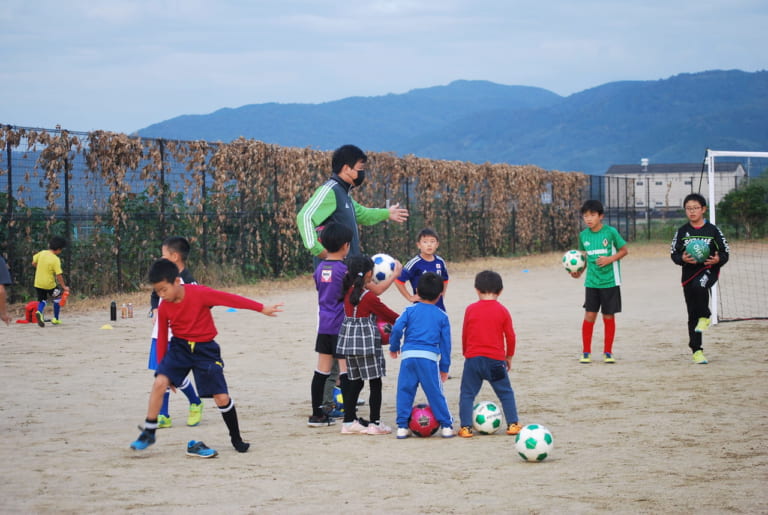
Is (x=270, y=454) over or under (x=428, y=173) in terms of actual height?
under

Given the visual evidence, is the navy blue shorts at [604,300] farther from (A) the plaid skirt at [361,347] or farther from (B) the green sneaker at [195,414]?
(B) the green sneaker at [195,414]

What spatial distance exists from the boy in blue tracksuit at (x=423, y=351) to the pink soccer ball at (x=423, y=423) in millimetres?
43

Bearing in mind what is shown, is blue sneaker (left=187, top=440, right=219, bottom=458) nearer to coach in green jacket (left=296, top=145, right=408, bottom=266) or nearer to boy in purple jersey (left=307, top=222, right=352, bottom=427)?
boy in purple jersey (left=307, top=222, right=352, bottom=427)

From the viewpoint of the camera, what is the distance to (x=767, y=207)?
3275 cm

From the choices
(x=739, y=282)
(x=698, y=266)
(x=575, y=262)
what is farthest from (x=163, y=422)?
(x=739, y=282)

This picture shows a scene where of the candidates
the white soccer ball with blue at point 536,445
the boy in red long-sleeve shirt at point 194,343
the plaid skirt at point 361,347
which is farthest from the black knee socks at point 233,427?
the white soccer ball with blue at point 536,445

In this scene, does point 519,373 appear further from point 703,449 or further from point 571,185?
point 571,185

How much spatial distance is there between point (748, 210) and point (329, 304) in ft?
96.1

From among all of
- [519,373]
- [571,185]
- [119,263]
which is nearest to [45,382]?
[519,373]

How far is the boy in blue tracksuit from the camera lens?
6531mm

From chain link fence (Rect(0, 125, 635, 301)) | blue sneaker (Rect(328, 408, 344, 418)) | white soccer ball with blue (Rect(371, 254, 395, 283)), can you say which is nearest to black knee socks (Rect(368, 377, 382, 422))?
blue sneaker (Rect(328, 408, 344, 418))

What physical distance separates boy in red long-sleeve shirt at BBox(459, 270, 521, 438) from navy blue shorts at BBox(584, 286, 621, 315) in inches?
139

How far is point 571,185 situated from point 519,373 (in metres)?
26.0

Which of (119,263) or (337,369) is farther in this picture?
(119,263)
